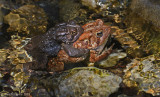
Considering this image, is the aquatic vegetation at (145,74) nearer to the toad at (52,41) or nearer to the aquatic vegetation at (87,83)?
the aquatic vegetation at (87,83)

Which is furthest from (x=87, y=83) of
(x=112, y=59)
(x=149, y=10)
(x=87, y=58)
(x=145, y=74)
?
(x=149, y=10)

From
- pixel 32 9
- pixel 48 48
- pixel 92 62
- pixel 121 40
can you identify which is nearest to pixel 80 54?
pixel 92 62

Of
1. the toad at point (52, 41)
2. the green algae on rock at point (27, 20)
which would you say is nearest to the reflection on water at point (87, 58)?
the green algae on rock at point (27, 20)

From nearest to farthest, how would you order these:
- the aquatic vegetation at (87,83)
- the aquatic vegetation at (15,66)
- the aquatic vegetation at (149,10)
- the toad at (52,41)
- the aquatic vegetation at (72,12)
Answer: the aquatic vegetation at (87,83), the aquatic vegetation at (15,66), the toad at (52,41), the aquatic vegetation at (149,10), the aquatic vegetation at (72,12)

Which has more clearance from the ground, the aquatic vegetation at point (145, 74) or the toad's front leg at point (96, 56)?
the toad's front leg at point (96, 56)

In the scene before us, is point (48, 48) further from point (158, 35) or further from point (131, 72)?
point (158, 35)

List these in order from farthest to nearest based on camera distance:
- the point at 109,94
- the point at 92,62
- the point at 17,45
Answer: the point at 17,45
the point at 92,62
the point at 109,94

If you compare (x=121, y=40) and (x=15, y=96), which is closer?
(x=15, y=96)
